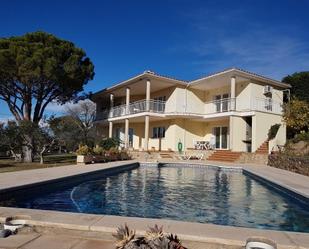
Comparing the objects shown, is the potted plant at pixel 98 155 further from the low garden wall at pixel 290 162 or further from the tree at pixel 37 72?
the low garden wall at pixel 290 162

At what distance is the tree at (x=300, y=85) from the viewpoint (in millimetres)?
27625

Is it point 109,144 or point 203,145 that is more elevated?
point 203,145

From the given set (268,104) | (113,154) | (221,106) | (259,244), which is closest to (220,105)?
(221,106)

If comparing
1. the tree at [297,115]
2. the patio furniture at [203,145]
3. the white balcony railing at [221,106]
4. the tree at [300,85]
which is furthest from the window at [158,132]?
the tree at [300,85]

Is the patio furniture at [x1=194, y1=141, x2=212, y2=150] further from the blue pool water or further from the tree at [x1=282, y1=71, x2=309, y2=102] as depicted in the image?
the blue pool water

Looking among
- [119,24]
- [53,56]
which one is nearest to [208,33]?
[119,24]

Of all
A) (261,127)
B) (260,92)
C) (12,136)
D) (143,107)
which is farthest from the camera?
(143,107)

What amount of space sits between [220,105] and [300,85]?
25.8 feet

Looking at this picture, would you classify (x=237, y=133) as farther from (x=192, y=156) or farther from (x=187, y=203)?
(x=187, y=203)

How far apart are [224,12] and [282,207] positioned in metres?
10.3

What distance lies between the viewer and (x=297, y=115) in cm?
2377

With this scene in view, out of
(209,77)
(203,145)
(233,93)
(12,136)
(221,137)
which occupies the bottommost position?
(203,145)

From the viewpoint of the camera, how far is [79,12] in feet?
60.5

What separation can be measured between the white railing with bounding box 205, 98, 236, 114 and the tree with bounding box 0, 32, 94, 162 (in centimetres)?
1044
